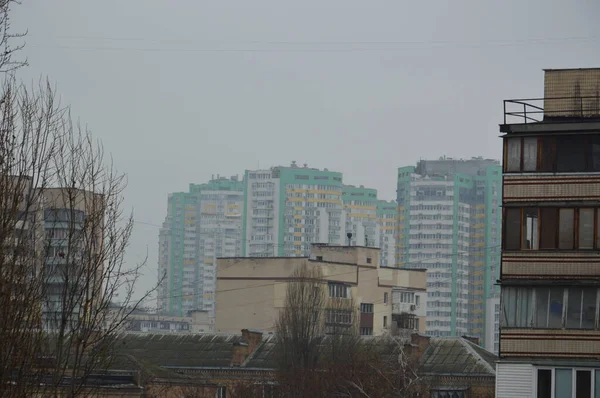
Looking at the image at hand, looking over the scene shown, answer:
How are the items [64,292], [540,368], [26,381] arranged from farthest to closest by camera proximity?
[540,368]
[64,292]
[26,381]

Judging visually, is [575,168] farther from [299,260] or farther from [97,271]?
[299,260]

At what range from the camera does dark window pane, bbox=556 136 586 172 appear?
137 feet

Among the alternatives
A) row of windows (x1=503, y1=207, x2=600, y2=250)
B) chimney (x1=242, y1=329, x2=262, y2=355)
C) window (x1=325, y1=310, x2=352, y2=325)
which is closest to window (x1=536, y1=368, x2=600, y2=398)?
row of windows (x1=503, y1=207, x2=600, y2=250)

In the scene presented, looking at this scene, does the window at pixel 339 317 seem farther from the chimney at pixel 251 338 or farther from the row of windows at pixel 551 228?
the row of windows at pixel 551 228

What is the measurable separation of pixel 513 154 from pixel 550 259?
10.6 ft

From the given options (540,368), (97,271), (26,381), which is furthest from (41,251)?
(540,368)

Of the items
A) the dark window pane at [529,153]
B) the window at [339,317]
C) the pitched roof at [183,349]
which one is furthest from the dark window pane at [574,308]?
the window at [339,317]

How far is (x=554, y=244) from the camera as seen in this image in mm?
41438

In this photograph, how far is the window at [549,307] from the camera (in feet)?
134

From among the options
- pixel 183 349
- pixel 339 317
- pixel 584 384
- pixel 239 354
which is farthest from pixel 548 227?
pixel 339 317

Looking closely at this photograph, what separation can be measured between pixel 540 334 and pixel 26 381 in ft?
57.1

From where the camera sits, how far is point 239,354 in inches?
3391

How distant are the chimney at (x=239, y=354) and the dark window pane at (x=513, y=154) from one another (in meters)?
45.3

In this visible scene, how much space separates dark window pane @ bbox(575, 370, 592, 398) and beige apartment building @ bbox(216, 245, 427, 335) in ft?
254
